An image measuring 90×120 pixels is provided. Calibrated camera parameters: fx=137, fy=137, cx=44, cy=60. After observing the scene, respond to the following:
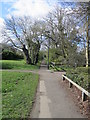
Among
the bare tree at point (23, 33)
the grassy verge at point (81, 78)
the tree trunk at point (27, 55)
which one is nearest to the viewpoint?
the grassy verge at point (81, 78)

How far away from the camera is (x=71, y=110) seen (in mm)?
3002

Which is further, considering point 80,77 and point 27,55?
point 27,55

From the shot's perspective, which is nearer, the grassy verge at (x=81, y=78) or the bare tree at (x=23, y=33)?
the grassy verge at (x=81, y=78)

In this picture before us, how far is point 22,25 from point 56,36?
422 centimetres

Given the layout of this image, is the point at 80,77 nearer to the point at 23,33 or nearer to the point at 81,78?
the point at 81,78

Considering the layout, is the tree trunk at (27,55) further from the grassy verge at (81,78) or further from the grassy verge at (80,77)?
the grassy verge at (81,78)

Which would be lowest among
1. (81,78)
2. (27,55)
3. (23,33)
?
(81,78)

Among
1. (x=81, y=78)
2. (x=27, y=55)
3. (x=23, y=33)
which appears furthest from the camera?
(x=27, y=55)

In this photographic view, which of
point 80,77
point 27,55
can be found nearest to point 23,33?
point 27,55

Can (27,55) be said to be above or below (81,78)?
above

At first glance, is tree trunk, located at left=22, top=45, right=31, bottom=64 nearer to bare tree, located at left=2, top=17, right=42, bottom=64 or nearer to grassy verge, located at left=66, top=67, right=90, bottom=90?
bare tree, located at left=2, top=17, right=42, bottom=64

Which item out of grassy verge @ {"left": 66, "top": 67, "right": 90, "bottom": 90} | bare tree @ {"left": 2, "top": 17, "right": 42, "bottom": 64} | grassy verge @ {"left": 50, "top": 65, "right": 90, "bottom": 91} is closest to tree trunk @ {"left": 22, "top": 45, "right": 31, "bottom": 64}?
bare tree @ {"left": 2, "top": 17, "right": 42, "bottom": 64}

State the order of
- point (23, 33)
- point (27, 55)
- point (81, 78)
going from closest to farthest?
point (81, 78)
point (23, 33)
point (27, 55)

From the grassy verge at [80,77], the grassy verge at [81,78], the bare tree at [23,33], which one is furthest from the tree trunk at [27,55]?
the grassy verge at [81,78]
